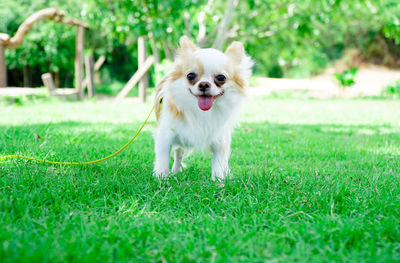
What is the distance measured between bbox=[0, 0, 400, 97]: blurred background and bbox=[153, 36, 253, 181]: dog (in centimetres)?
707

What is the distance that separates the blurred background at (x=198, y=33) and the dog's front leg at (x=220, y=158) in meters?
7.24

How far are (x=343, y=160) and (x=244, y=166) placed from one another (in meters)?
1.17

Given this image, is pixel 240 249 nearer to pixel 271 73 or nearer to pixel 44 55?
pixel 44 55

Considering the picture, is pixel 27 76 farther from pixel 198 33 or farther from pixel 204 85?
pixel 204 85

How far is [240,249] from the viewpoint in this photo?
169 centimetres

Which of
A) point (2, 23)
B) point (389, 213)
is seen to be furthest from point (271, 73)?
point (389, 213)

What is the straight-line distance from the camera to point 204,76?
261cm

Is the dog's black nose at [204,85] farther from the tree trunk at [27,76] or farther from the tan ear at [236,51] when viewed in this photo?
the tree trunk at [27,76]

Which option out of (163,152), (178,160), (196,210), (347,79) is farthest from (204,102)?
(347,79)

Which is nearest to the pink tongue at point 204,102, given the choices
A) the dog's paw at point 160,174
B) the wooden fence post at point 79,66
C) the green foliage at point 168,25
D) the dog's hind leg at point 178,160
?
the dog's paw at point 160,174

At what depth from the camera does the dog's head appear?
2588 millimetres

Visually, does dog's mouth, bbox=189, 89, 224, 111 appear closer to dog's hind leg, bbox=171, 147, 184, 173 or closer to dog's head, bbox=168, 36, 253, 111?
dog's head, bbox=168, 36, 253, 111

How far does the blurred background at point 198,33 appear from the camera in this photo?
1024 centimetres

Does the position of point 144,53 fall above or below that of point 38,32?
below
